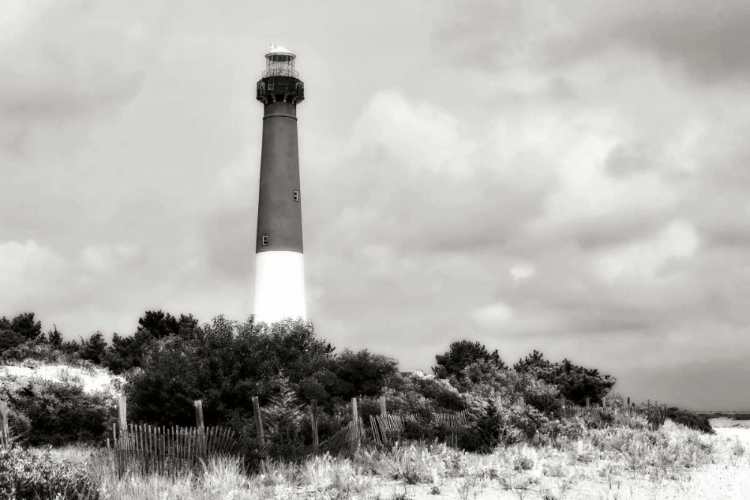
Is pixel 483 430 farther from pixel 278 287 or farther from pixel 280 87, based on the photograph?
pixel 280 87

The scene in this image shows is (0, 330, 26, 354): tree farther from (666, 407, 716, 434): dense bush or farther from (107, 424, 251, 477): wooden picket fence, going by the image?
(666, 407, 716, 434): dense bush

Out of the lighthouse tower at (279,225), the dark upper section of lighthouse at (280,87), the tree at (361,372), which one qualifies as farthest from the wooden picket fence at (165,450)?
the dark upper section of lighthouse at (280,87)

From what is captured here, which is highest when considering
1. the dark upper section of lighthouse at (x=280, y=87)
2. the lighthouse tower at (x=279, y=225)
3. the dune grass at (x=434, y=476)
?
the dark upper section of lighthouse at (x=280, y=87)

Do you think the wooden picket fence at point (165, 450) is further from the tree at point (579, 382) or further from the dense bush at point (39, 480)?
the tree at point (579, 382)

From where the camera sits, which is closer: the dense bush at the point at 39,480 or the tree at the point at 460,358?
the dense bush at the point at 39,480

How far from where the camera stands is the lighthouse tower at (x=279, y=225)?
53156 mm

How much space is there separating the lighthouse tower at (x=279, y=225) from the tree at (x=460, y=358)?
10.8 meters

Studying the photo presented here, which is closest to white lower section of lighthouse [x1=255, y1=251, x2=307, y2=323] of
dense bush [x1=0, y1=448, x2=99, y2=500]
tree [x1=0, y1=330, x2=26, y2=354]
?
tree [x1=0, y1=330, x2=26, y2=354]

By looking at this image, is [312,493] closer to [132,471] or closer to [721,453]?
[132,471]

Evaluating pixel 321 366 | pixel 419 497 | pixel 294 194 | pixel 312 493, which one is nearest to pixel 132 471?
pixel 312 493

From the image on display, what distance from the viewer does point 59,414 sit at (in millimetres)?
37062

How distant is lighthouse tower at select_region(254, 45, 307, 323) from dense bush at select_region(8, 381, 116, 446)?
605 inches

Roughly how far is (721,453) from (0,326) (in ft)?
133

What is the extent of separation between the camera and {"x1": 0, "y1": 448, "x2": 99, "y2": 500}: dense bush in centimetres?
1628
